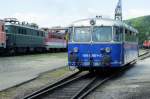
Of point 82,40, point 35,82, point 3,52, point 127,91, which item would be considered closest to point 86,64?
point 82,40

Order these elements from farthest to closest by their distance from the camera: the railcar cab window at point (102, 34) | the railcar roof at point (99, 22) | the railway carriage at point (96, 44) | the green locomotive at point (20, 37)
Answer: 1. the green locomotive at point (20, 37)
2. the railcar roof at point (99, 22)
3. the railcar cab window at point (102, 34)
4. the railway carriage at point (96, 44)

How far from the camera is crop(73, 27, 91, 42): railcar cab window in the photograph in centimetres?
2058

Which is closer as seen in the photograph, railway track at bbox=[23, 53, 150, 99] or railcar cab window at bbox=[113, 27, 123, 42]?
railway track at bbox=[23, 53, 150, 99]

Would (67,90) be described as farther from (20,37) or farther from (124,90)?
(20,37)

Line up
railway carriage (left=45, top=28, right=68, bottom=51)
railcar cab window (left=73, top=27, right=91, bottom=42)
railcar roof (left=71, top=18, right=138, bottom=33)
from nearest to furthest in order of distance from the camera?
railcar roof (left=71, top=18, right=138, bottom=33), railcar cab window (left=73, top=27, right=91, bottom=42), railway carriage (left=45, top=28, right=68, bottom=51)

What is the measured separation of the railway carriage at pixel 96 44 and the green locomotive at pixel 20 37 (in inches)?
829

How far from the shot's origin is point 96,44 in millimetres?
20172

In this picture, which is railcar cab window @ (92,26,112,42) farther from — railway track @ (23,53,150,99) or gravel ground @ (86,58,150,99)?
gravel ground @ (86,58,150,99)

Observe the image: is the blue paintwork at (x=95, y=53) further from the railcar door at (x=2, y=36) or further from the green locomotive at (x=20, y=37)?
the green locomotive at (x=20, y=37)

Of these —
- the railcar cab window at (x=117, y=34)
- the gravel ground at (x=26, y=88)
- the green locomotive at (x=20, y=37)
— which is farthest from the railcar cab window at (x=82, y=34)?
the green locomotive at (x=20, y=37)

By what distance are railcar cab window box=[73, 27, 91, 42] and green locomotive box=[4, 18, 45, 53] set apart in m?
20.9

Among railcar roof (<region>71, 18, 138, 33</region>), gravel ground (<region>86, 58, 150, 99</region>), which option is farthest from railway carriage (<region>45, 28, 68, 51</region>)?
gravel ground (<region>86, 58, 150, 99</region>)

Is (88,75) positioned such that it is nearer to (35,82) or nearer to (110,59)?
(110,59)

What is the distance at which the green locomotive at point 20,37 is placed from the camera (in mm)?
41875
